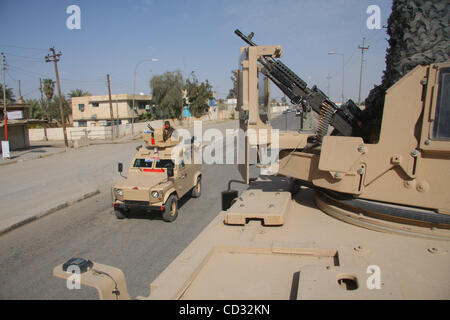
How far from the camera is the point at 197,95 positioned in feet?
178

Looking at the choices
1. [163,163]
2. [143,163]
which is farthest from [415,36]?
[143,163]

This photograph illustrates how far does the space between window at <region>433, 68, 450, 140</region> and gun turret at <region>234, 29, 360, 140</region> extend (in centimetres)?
124

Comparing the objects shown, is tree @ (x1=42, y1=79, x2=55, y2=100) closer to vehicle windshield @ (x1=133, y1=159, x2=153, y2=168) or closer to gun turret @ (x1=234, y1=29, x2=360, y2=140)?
vehicle windshield @ (x1=133, y1=159, x2=153, y2=168)

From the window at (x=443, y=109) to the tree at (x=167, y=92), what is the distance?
46.0m

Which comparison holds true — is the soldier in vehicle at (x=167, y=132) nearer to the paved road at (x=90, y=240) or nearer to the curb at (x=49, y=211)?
the paved road at (x=90, y=240)

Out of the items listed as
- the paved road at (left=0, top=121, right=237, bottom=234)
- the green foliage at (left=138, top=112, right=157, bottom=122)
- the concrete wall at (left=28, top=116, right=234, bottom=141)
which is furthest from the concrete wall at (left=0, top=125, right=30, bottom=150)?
the green foliage at (left=138, top=112, right=157, bottom=122)

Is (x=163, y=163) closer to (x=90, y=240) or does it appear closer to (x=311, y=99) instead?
(x=90, y=240)

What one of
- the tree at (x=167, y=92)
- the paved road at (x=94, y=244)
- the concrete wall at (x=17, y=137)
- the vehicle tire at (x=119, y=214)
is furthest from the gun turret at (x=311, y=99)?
the tree at (x=167, y=92)

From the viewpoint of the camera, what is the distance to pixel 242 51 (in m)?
3.61

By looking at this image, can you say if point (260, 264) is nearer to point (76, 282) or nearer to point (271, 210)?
point (271, 210)

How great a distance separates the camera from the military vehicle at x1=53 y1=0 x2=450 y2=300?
2.11 m

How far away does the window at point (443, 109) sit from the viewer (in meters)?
2.55

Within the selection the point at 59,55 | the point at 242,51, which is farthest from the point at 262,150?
the point at 59,55
